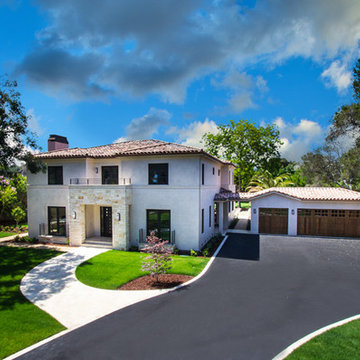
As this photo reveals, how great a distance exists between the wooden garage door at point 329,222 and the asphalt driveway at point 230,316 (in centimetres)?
756

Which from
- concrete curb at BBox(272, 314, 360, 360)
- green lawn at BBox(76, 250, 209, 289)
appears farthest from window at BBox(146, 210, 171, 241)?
concrete curb at BBox(272, 314, 360, 360)

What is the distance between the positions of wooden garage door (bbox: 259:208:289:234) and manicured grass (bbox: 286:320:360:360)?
15.4 metres

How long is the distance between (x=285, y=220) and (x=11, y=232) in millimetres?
27496

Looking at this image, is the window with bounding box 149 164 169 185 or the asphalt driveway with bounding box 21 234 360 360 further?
the window with bounding box 149 164 169 185

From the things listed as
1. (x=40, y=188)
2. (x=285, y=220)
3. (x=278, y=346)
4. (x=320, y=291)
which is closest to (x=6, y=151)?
(x=40, y=188)

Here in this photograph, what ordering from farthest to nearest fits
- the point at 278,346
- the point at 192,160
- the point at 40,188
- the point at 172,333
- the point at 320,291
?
the point at 40,188
the point at 192,160
the point at 320,291
the point at 172,333
the point at 278,346

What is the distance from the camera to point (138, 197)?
18.5 meters

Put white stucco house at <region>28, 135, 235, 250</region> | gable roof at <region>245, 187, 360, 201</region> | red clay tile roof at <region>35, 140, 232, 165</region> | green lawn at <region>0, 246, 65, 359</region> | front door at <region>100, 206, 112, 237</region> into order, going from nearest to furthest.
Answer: green lawn at <region>0, 246, 65, 359</region>
red clay tile roof at <region>35, 140, 232, 165</region>
white stucco house at <region>28, 135, 235, 250</region>
front door at <region>100, 206, 112, 237</region>
gable roof at <region>245, 187, 360, 201</region>

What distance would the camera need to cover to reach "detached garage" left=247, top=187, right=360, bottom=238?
2194cm

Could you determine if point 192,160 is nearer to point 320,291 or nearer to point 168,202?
point 168,202

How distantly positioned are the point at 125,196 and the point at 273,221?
14.3 m

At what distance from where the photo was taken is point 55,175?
68.2 ft

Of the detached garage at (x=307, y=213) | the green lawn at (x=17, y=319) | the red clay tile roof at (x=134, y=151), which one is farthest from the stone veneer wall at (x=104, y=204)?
the detached garage at (x=307, y=213)

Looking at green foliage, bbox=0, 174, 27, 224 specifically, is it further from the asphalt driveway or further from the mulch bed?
the asphalt driveway
